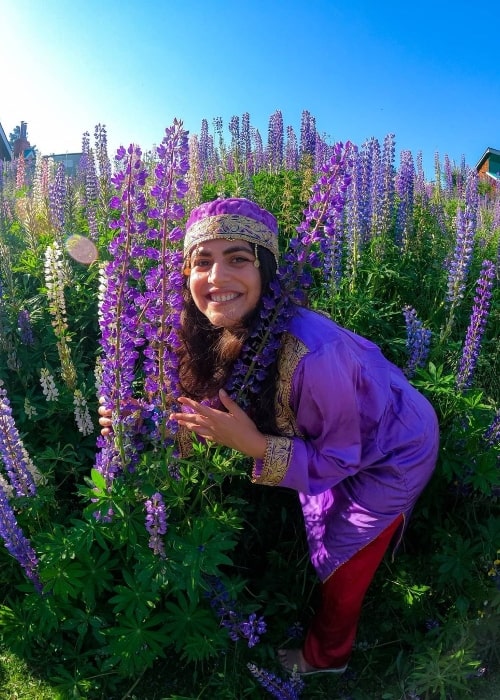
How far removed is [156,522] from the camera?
1999 millimetres

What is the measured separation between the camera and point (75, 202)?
5352 mm

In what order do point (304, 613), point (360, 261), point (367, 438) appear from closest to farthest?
point (367, 438) < point (304, 613) < point (360, 261)

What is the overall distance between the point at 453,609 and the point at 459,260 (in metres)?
2.08

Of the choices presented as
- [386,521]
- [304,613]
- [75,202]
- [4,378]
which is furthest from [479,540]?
[75,202]

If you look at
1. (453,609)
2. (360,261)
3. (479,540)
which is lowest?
(453,609)

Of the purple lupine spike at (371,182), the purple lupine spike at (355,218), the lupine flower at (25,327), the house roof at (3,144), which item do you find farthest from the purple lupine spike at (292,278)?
the house roof at (3,144)

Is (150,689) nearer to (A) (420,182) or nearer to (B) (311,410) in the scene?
(B) (311,410)

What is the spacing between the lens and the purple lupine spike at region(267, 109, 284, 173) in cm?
696

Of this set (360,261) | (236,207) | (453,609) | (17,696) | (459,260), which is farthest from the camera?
(360,261)

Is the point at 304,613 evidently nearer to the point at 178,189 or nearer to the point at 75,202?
the point at 178,189

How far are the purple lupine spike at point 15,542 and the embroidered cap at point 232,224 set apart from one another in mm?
1277

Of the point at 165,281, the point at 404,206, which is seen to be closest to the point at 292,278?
the point at 165,281

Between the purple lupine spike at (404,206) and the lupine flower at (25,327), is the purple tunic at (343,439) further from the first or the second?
the purple lupine spike at (404,206)

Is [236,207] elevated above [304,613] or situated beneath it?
elevated above
